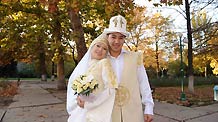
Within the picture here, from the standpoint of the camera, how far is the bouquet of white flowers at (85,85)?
105 inches

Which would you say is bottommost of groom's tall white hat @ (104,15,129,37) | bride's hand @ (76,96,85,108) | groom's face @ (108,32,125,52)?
bride's hand @ (76,96,85,108)

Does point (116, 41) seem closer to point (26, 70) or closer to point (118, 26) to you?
point (118, 26)

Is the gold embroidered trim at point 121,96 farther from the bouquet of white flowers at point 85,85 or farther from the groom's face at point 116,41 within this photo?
the groom's face at point 116,41

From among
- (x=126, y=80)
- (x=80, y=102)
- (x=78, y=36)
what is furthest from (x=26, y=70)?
(x=126, y=80)

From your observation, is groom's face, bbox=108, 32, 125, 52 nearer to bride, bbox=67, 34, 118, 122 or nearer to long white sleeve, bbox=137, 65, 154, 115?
bride, bbox=67, 34, 118, 122

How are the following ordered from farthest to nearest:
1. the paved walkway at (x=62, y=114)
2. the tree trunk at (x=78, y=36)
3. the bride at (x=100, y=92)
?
the tree trunk at (x=78, y=36) → the paved walkway at (x=62, y=114) → the bride at (x=100, y=92)

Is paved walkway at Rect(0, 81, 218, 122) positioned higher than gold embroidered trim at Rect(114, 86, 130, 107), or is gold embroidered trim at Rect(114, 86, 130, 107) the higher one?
gold embroidered trim at Rect(114, 86, 130, 107)

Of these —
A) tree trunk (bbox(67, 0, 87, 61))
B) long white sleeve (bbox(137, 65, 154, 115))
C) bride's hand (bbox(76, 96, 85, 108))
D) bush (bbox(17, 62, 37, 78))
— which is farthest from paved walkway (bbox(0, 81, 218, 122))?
bush (bbox(17, 62, 37, 78))

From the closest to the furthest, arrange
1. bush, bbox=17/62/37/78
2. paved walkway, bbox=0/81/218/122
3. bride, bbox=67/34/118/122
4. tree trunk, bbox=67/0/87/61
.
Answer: bride, bbox=67/34/118/122
paved walkway, bbox=0/81/218/122
tree trunk, bbox=67/0/87/61
bush, bbox=17/62/37/78

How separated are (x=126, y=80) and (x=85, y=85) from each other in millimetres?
483

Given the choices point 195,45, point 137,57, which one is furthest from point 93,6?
point 137,57

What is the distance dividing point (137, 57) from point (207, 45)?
14.2 m

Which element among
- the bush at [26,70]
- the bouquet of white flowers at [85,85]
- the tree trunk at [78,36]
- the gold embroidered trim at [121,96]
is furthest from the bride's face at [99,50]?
the bush at [26,70]

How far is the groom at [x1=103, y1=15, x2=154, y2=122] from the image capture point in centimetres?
286
